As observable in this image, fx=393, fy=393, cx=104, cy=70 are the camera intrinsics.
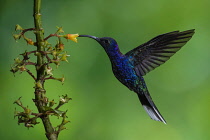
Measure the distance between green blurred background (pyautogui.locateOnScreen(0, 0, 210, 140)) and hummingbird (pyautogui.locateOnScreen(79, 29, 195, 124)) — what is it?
2.23 m

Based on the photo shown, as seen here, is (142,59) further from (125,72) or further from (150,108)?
(150,108)

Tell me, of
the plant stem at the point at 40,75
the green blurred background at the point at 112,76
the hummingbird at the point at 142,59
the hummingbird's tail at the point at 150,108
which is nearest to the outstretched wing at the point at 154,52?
the hummingbird at the point at 142,59

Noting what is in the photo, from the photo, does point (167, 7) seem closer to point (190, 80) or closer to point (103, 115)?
point (190, 80)

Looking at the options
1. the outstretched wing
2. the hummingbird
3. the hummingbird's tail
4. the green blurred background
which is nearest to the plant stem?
the hummingbird

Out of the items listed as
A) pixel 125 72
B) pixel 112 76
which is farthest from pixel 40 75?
pixel 112 76

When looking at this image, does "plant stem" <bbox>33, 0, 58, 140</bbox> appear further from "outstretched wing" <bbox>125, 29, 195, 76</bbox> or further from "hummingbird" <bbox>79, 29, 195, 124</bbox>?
"outstretched wing" <bbox>125, 29, 195, 76</bbox>

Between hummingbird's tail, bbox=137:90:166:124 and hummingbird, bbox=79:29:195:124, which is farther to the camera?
hummingbird's tail, bbox=137:90:166:124

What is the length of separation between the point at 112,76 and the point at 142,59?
2.87 metres

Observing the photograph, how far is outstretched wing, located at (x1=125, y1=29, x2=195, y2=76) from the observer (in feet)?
11.0

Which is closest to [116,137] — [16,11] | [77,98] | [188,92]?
[77,98]

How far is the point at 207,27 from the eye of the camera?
311 inches

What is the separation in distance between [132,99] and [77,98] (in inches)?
53.5

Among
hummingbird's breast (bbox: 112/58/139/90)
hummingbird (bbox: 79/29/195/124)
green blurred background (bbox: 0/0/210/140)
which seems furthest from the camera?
green blurred background (bbox: 0/0/210/140)

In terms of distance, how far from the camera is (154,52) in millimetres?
3643
